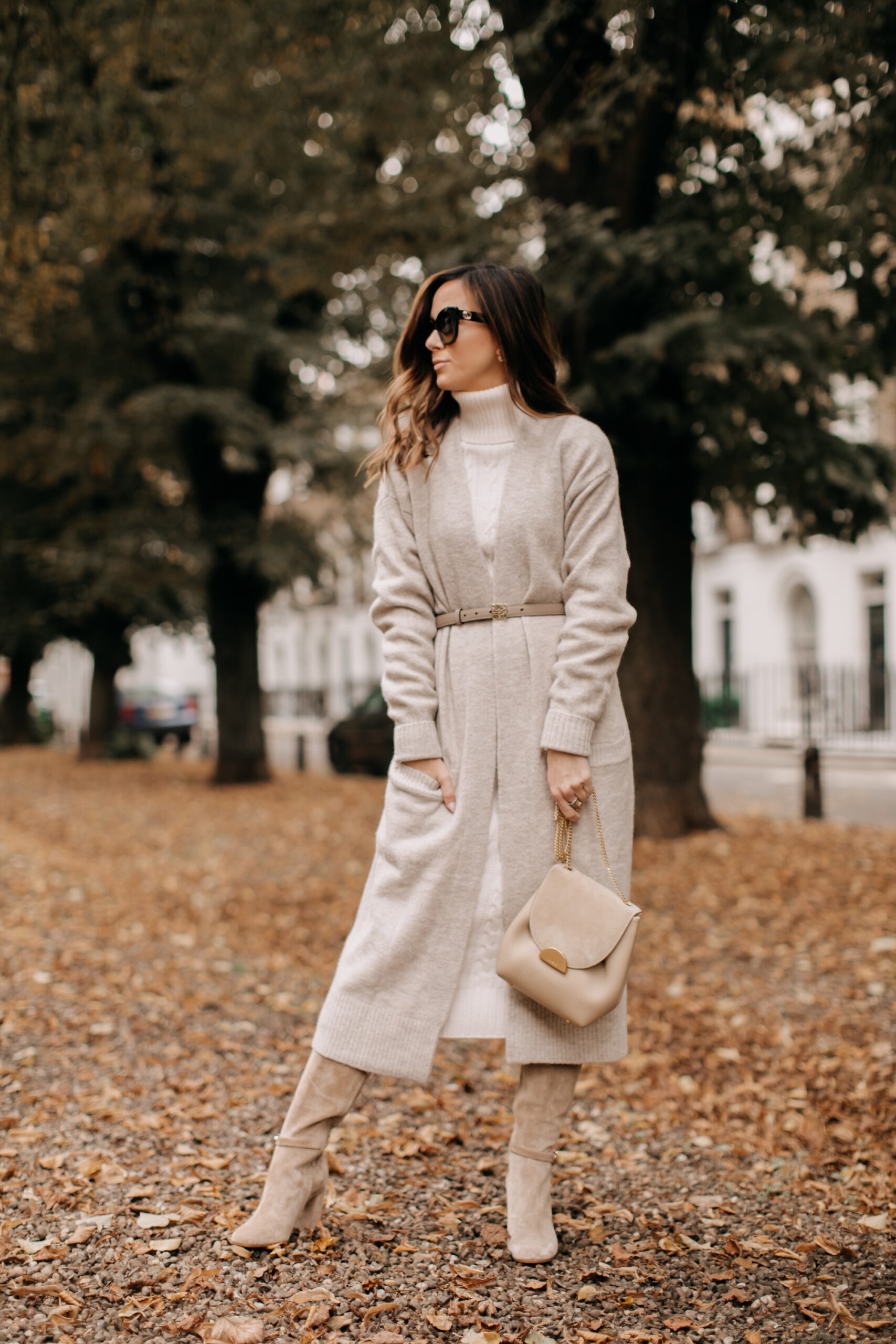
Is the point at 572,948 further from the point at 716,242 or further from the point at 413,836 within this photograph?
the point at 716,242

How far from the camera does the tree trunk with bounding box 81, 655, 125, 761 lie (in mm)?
20094

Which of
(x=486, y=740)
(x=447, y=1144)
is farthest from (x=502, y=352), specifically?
(x=447, y=1144)

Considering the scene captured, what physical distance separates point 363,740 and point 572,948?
1407 centimetres

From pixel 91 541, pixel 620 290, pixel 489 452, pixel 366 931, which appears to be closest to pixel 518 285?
pixel 489 452

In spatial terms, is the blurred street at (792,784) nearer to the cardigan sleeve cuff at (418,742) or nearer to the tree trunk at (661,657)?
the tree trunk at (661,657)

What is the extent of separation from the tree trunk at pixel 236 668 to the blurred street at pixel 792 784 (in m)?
5.82

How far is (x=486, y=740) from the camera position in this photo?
238 cm

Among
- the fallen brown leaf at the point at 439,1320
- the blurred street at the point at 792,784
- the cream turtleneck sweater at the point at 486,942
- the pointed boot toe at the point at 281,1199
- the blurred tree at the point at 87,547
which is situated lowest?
the blurred street at the point at 792,784

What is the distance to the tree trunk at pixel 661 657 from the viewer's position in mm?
7641

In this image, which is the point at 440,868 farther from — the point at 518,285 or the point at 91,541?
the point at 91,541

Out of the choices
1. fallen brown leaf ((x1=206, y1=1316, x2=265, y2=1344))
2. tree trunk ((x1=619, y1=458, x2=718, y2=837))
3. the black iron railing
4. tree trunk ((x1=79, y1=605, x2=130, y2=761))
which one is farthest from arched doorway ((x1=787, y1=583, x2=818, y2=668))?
fallen brown leaf ((x1=206, y1=1316, x2=265, y2=1344))

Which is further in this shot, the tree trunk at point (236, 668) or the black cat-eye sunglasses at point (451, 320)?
the tree trunk at point (236, 668)

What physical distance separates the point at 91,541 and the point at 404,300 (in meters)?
8.18

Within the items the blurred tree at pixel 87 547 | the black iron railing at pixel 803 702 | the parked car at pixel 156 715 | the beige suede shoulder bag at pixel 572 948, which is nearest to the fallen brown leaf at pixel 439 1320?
the beige suede shoulder bag at pixel 572 948
